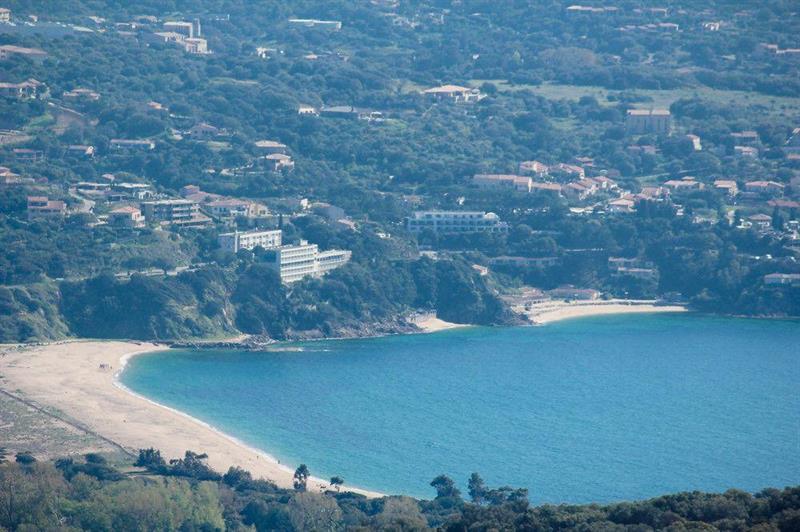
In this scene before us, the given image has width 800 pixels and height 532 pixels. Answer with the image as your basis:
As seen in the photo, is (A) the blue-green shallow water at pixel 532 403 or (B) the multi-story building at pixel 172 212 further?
(B) the multi-story building at pixel 172 212

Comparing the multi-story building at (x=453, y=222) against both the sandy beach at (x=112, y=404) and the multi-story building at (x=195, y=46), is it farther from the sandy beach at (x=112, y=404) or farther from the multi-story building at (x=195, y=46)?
the multi-story building at (x=195, y=46)

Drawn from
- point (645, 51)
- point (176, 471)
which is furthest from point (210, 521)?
point (645, 51)

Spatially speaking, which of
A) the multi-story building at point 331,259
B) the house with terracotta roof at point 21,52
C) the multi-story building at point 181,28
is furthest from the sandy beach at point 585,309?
the multi-story building at point 181,28

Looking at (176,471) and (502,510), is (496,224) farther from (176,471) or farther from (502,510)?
(502,510)

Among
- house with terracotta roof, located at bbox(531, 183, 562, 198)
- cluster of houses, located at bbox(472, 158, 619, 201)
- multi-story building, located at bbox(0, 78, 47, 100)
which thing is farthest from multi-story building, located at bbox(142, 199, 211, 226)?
multi-story building, located at bbox(0, 78, 47, 100)

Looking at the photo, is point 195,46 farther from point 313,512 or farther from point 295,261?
point 313,512

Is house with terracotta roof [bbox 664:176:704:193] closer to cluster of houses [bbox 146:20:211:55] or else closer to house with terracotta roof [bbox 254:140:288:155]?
house with terracotta roof [bbox 254:140:288:155]
